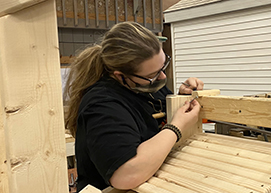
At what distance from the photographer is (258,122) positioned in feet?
3.84

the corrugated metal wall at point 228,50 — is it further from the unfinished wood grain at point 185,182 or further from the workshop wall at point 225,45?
the unfinished wood grain at point 185,182

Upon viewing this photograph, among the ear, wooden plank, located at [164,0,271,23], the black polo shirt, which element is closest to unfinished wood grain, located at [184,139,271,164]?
the black polo shirt

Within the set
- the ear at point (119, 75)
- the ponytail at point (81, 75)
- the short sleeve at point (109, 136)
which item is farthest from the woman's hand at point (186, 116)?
the ponytail at point (81, 75)

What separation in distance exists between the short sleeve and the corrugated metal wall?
3054 millimetres

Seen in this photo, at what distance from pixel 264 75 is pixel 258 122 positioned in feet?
9.13

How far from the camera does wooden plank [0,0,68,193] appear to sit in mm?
811

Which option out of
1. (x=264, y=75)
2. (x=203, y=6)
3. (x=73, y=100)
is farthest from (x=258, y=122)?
(x=203, y=6)

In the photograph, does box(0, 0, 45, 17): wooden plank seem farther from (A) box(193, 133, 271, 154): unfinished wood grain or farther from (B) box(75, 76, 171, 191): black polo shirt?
(A) box(193, 133, 271, 154): unfinished wood grain

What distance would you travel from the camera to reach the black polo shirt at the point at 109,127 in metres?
1.07

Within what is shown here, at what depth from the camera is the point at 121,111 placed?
1.18 meters

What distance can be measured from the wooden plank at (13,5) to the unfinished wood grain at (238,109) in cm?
90

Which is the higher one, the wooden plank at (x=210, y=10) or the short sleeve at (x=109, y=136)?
the wooden plank at (x=210, y=10)

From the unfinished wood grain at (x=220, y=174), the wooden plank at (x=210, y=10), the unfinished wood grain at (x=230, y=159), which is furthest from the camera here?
the wooden plank at (x=210, y=10)

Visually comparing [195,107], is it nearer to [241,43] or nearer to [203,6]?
[241,43]
